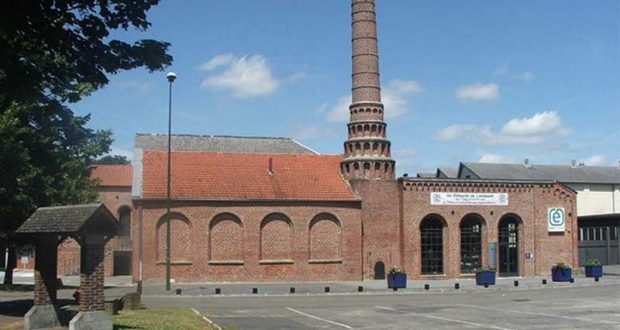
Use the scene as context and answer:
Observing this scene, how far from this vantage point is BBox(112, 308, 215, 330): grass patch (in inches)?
655

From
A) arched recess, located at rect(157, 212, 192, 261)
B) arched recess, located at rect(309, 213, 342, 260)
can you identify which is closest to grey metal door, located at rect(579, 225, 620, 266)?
arched recess, located at rect(309, 213, 342, 260)

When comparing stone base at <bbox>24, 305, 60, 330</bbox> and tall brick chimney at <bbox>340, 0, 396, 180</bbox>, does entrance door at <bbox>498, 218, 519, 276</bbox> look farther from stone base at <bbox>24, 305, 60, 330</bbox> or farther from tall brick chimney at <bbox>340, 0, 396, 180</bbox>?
stone base at <bbox>24, 305, 60, 330</bbox>

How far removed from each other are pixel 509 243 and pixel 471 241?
113 inches

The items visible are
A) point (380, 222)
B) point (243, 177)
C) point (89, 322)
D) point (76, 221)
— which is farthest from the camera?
point (380, 222)

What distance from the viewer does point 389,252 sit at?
43000 millimetres

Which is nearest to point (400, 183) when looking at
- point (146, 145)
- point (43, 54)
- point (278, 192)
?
point (278, 192)

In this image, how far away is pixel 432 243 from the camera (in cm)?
4409

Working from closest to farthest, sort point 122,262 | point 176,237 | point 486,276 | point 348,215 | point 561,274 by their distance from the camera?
point 486,276 < point 561,274 < point 176,237 < point 348,215 < point 122,262

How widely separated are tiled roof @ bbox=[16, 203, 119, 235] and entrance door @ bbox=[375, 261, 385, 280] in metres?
27.9

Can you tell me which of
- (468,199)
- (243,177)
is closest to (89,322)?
(243,177)

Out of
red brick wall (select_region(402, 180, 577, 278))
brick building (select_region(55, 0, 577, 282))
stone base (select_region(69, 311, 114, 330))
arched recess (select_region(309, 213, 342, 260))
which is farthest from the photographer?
red brick wall (select_region(402, 180, 577, 278))

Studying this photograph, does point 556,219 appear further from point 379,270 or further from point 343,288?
point 343,288

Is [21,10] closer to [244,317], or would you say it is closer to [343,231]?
[244,317]

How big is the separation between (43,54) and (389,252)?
34785mm
